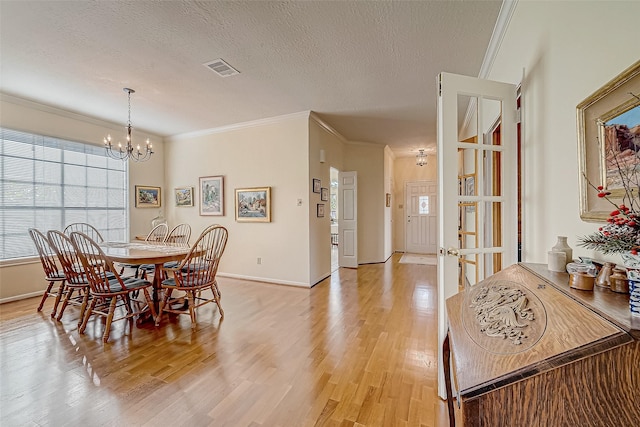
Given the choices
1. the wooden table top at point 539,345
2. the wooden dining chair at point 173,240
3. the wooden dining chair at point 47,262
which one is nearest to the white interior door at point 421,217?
the wooden dining chair at point 173,240

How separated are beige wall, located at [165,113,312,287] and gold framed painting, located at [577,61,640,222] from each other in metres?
3.52

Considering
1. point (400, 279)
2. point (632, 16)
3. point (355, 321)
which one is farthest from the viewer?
point (400, 279)

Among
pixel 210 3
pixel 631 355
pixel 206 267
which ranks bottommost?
pixel 206 267

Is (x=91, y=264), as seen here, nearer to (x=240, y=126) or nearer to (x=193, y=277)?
(x=193, y=277)

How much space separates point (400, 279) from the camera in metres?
4.78

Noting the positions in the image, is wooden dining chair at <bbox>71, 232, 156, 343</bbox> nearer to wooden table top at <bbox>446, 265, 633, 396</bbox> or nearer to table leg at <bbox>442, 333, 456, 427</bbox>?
table leg at <bbox>442, 333, 456, 427</bbox>

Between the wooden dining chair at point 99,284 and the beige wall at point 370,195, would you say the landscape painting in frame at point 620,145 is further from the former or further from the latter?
the beige wall at point 370,195

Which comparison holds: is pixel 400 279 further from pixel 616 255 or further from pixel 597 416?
pixel 597 416

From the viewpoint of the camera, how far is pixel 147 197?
214 inches

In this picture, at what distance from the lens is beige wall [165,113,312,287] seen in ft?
14.4

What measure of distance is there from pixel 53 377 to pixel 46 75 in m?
3.25

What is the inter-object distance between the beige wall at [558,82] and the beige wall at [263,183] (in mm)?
3057

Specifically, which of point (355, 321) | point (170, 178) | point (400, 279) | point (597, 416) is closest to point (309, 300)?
point (355, 321)

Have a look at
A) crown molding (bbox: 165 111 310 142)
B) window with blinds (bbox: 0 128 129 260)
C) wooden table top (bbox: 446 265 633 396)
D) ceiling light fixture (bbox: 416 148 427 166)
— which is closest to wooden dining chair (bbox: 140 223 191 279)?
window with blinds (bbox: 0 128 129 260)
